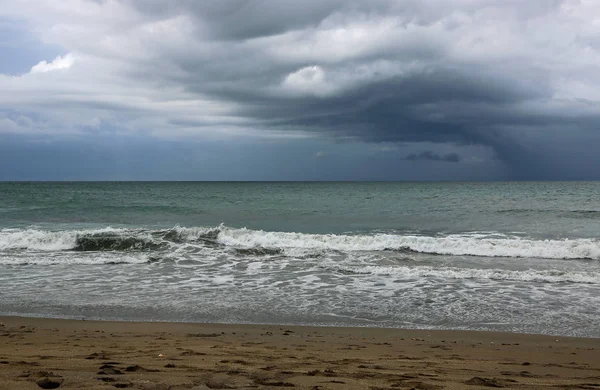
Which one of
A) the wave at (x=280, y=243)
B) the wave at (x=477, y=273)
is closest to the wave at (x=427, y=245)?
the wave at (x=280, y=243)

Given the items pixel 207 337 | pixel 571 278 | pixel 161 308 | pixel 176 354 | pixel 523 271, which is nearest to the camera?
pixel 176 354

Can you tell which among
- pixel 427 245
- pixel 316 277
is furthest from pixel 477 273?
pixel 427 245

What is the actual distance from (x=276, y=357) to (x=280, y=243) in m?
15.8

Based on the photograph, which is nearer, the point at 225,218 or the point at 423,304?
the point at 423,304

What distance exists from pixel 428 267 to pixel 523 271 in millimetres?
3071

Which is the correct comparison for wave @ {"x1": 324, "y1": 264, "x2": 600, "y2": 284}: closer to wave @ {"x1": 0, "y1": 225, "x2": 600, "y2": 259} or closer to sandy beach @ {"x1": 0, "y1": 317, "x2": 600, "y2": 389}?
wave @ {"x1": 0, "y1": 225, "x2": 600, "y2": 259}

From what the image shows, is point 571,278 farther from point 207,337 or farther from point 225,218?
point 225,218

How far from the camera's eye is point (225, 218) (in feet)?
117

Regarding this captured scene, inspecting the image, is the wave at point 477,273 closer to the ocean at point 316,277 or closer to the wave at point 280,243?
the ocean at point 316,277

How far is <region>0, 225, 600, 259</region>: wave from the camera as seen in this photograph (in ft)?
63.3

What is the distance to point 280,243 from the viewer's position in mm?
21625

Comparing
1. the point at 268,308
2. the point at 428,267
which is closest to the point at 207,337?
the point at 268,308

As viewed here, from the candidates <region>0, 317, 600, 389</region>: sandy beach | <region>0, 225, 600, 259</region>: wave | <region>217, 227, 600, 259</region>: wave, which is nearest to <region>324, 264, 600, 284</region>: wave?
<region>0, 225, 600, 259</region>: wave

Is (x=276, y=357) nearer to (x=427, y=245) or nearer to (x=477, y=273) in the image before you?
(x=477, y=273)
